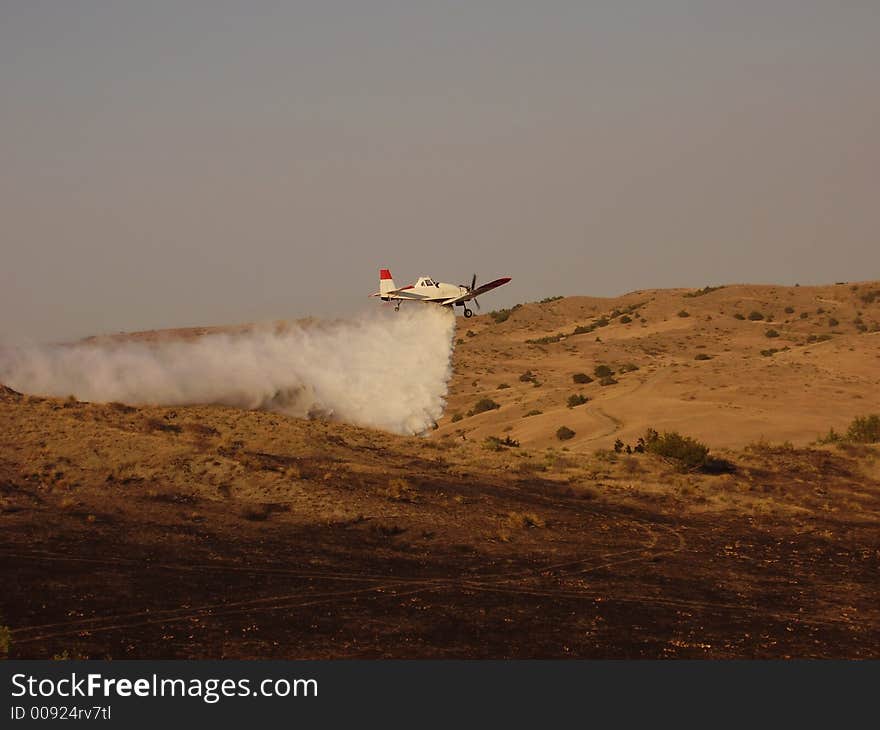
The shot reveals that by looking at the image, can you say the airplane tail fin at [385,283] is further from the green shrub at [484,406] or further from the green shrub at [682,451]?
the green shrub at [484,406]

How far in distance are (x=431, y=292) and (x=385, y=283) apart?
3.79 meters

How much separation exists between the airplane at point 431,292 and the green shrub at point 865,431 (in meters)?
22.6

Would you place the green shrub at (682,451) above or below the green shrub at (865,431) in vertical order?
below

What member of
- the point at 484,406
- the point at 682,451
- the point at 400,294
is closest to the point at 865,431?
the point at 682,451

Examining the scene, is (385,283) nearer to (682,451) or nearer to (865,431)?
(682,451)

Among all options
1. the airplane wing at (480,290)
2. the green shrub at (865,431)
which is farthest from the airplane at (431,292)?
the green shrub at (865,431)

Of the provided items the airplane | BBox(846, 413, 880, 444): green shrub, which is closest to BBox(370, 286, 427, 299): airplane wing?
the airplane

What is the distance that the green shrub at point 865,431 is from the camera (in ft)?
206

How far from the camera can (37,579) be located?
1254 inches

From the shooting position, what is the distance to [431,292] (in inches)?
2402

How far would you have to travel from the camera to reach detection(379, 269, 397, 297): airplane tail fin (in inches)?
2484

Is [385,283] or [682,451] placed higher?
[385,283]

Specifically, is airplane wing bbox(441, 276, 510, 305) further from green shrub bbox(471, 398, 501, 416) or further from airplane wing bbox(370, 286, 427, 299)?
green shrub bbox(471, 398, 501, 416)

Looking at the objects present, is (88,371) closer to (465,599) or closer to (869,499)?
(465,599)
